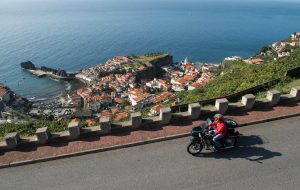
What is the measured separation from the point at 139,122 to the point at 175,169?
8.53 feet

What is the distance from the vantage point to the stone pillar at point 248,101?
11.3m

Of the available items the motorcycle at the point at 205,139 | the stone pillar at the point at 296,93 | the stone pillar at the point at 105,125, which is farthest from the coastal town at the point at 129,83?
the motorcycle at the point at 205,139

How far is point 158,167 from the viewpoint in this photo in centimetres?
887

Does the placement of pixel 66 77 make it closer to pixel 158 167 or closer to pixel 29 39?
pixel 29 39

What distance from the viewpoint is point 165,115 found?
10.8 m

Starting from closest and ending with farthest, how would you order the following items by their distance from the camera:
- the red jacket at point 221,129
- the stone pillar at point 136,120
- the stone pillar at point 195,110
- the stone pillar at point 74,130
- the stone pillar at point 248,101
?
1. the red jacket at point 221,129
2. the stone pillar at point 74,130
3. the stone pillar at point 136,120
4. the stone pillar at point 195,110
5. the stone pillar at point 248,101

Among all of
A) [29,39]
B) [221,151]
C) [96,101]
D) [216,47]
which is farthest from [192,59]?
[221,151]

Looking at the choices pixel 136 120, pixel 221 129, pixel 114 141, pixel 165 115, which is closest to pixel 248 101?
pixel 221 129

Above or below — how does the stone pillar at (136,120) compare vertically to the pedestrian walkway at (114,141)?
above

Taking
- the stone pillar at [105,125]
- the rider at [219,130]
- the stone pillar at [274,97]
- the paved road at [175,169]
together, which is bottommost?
the paved road at [175,169]

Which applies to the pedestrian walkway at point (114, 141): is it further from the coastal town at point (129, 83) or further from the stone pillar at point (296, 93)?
the coastal town at point (129, 83)

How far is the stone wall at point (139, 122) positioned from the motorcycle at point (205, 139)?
5.86 ft

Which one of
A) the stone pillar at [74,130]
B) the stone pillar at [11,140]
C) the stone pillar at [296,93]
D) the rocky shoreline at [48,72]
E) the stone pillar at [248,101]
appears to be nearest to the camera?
the stone pillar at [11,140]

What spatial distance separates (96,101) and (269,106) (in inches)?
1865
